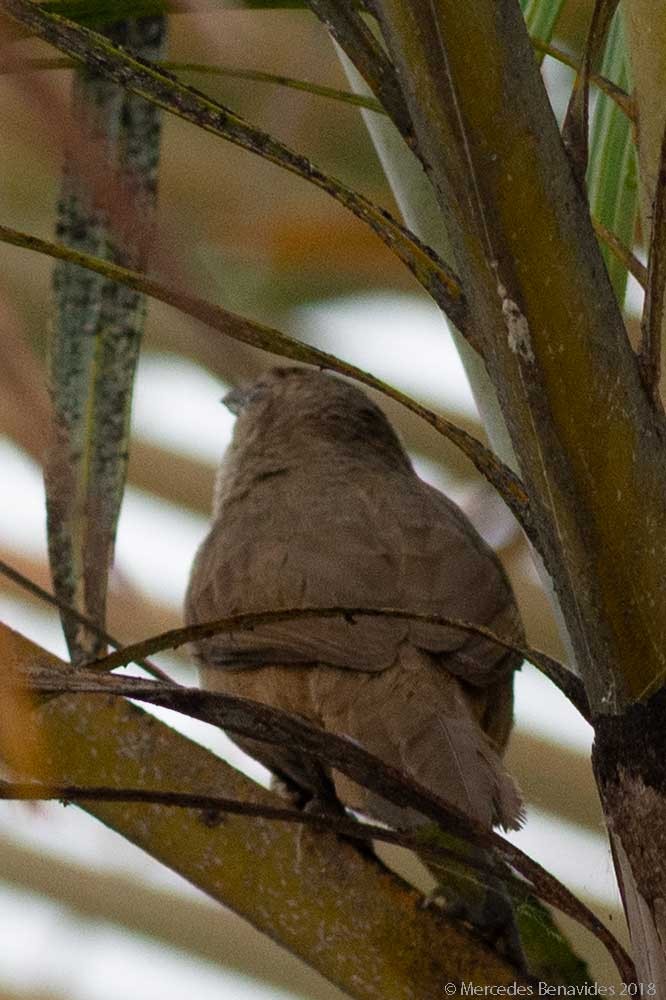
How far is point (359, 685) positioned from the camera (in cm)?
207

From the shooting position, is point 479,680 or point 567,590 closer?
point 567,590

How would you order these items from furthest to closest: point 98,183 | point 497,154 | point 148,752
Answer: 1. point 148,752
2. point 497,154
3. point 98,183

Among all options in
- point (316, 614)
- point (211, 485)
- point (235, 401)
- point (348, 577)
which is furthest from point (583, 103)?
point (211, 485)

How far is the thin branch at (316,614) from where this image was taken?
114cm

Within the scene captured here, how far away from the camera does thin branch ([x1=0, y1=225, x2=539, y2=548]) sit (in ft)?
3.51

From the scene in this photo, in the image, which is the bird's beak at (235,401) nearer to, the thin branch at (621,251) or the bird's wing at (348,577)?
the bird's wing at (348,577)

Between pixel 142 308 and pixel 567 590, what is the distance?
635 mm

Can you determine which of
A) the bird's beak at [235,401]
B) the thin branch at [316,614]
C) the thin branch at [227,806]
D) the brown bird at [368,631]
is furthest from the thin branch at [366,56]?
the bird's beak at [235,401]

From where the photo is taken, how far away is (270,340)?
3.68 ft

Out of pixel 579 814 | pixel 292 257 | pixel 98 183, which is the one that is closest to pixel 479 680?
pixel 292 257

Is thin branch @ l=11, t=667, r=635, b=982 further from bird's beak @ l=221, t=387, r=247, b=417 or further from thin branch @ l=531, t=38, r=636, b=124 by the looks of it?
bird's beak @ l=221, t=387, r=247, b=417

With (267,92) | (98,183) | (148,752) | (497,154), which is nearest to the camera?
(98,183)

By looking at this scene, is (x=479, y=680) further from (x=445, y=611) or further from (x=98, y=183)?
(x=98, y=183)

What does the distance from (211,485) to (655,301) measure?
11.5 ft
